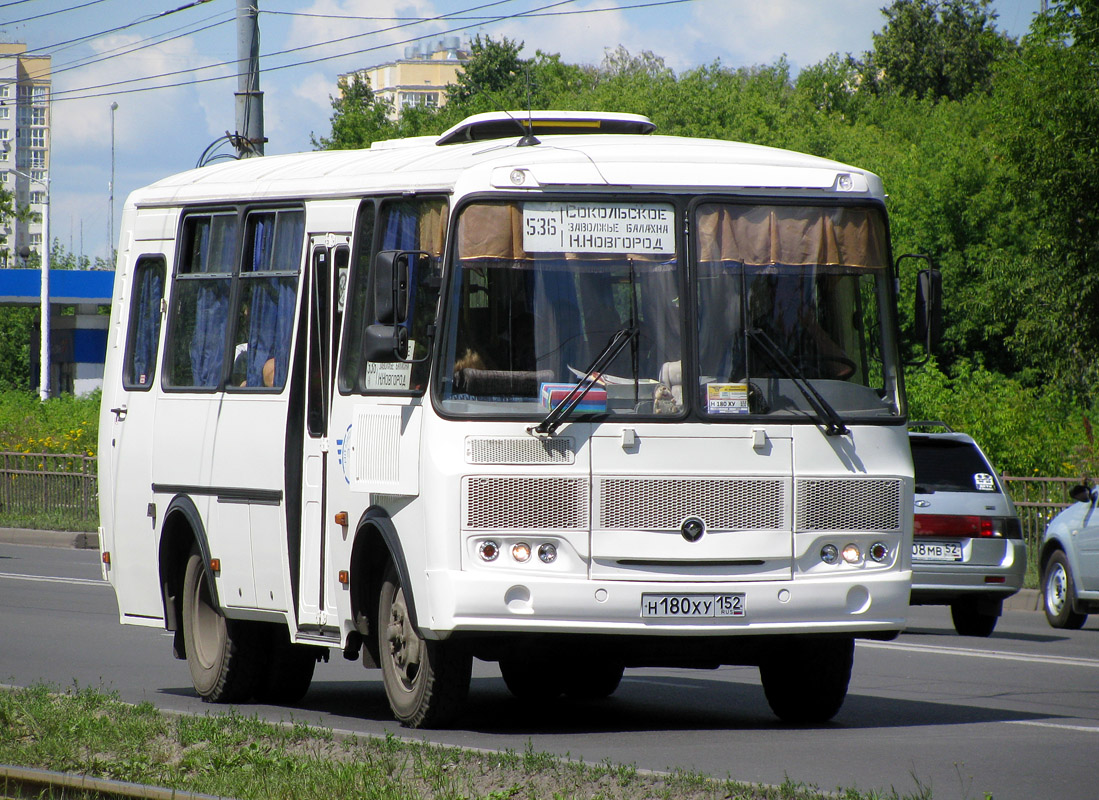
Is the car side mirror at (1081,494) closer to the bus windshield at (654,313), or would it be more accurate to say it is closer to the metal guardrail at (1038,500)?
the metal guardrail at (1038,500)

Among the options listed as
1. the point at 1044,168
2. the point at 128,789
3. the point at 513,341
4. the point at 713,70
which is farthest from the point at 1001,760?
the point at 713,70

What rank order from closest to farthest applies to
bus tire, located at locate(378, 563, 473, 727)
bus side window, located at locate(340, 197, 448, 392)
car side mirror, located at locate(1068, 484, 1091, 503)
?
1. bus tire, located at locate(378, 563, 473, 727)
2. bus side window, located at locate(340, 197, 448, 392)
3. car side mirror, located at locate(1068, 484, 1091, 503)

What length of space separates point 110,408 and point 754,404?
5036 millimetres

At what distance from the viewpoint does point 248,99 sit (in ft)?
63.8

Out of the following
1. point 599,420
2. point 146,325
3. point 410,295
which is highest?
point 410,295

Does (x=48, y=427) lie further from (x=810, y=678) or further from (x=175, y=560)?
(x=810, y=678)

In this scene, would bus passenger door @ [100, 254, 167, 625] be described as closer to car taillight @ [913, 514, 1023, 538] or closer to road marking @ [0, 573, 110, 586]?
car taillight @ [913, 514, 1023, 538]

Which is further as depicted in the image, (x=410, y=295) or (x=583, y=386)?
(x=410, y=295)

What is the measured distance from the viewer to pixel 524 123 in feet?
33.6

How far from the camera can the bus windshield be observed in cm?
881

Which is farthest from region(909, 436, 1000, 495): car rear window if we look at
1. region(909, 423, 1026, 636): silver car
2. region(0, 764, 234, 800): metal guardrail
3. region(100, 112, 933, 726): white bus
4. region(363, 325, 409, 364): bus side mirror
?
region(0, 764, 234, 800): metal guardrail

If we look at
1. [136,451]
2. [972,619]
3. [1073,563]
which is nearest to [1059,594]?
[1073,563]

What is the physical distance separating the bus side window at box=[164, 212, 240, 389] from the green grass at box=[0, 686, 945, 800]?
2505 mm

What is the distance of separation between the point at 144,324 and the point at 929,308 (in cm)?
527
